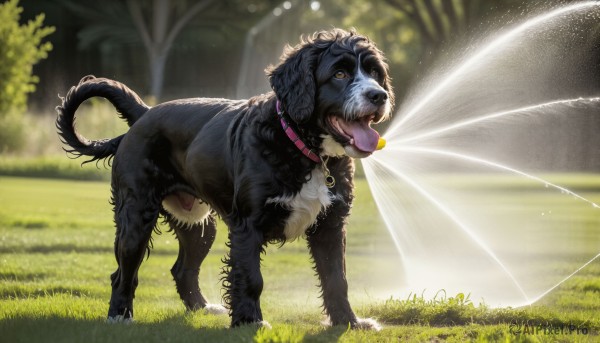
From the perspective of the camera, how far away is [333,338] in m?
5.80

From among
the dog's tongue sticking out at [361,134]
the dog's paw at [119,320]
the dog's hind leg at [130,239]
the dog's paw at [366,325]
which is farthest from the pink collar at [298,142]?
the dog's paw at [119,320]

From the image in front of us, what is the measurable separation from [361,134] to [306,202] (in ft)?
1.98

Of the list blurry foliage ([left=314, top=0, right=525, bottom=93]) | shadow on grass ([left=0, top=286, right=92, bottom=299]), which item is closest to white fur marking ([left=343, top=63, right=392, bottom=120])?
shadow on grass ([left=0, top=286, right=92, bottom=299])

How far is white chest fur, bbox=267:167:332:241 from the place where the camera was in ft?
19.3

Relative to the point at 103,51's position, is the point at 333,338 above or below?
below

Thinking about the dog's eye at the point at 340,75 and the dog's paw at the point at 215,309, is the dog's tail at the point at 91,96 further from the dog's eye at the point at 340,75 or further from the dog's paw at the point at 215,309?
the dog's eye at the point at 340,75

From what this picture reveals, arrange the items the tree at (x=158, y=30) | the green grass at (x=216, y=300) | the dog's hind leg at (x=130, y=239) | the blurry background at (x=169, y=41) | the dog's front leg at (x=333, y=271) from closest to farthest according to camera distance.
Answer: the green grass at (x=216, y=300) → the dog's front leg at (x=333, y=271) → the dog's hind leg at (x=130, y=239) → the tree at (x=158, y=30) → the blurry background at (x=169, y=41)

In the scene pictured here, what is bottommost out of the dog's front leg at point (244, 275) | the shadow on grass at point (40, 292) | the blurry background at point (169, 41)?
the shadow on grass at point (40, 292)

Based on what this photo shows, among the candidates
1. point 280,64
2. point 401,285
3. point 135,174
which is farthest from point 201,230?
point 401,285

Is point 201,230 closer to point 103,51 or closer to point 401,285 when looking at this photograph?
point 401,285

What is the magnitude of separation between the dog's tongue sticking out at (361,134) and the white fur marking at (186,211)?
1.89 meters

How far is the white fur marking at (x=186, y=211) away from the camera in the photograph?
7223mm

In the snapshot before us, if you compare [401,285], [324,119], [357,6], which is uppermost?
[357,6]

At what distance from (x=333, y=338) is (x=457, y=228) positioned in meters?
10.2
